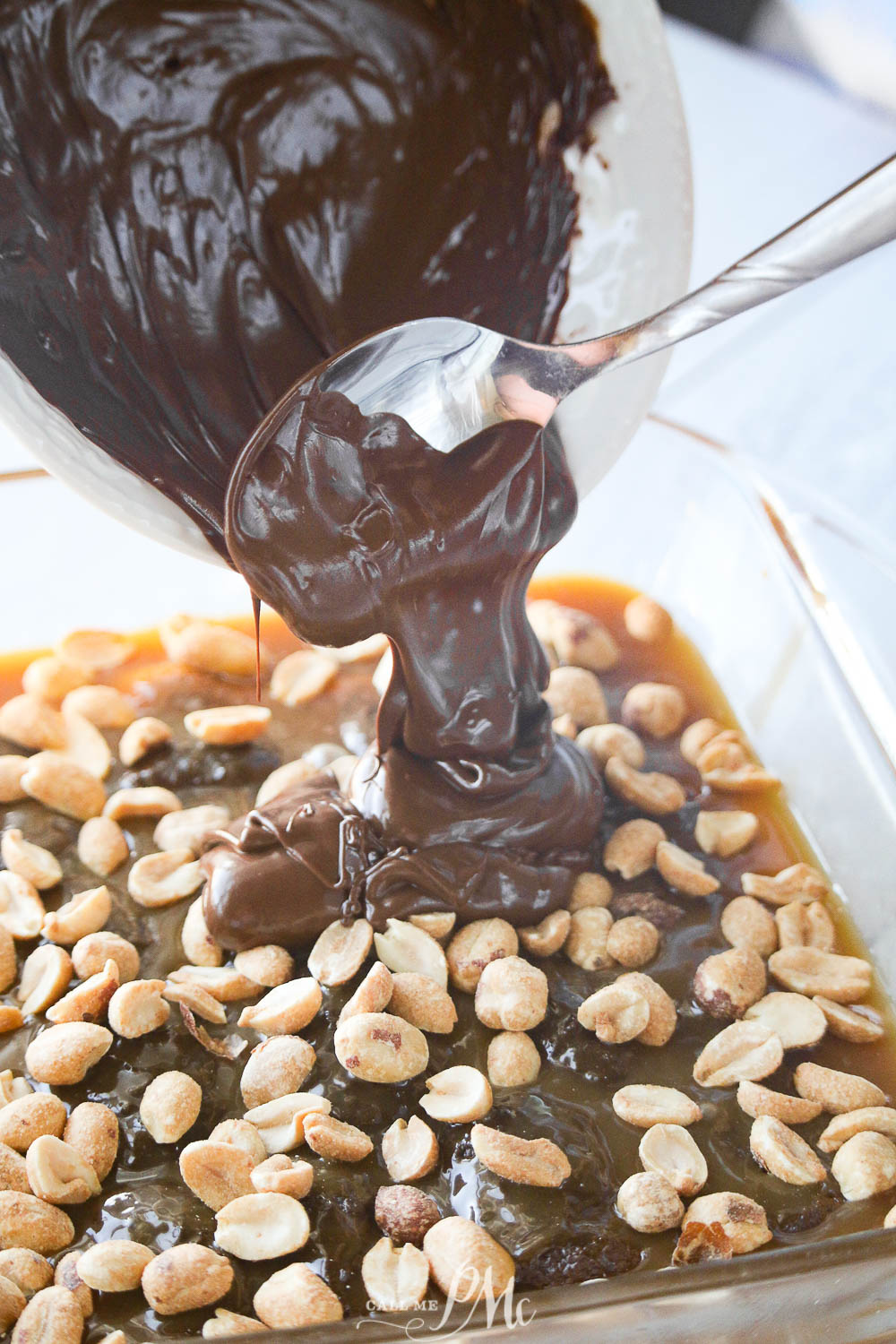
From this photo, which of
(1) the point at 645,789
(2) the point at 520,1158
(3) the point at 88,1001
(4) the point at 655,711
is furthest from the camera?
(4) the point at 655,711

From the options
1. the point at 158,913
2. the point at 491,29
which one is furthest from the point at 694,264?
the point at 158,913

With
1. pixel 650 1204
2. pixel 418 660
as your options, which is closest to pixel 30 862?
pixel 418 660

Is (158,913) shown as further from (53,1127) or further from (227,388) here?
(227,388)

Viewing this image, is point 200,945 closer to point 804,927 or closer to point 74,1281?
point 74,1281

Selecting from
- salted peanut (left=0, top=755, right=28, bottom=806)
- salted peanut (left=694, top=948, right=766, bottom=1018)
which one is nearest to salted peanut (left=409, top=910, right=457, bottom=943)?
salted peanut (left=694, top=948, right=766, bottom=1018)

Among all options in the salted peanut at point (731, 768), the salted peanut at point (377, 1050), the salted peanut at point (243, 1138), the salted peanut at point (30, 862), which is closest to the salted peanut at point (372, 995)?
the salted peanut at point (377, 1050)

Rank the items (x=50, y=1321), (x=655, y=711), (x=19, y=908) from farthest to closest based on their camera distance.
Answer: (x=655, y=711) → (x=19, y=908) → (x=50, y=1321)

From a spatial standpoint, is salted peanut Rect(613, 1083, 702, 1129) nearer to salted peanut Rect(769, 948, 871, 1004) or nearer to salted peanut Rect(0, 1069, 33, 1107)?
salted peanut Rect(769, 948, 871, 1004)

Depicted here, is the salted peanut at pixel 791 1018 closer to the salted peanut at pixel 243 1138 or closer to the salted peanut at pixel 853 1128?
the salted peanut at pixel 853 1128
